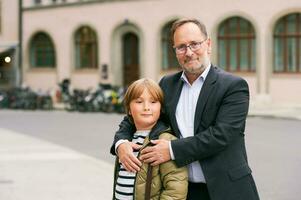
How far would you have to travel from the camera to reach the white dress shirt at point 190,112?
3188 millimetres

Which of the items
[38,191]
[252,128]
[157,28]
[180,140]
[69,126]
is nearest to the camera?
[180,140]

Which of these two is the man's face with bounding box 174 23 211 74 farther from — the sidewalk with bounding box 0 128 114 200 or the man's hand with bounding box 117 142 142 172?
the sidewalk with bounding box 0 128 114 200

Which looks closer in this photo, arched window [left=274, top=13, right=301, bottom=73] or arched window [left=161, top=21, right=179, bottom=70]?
arched window [left=274, top=13, right=301, bottom=73]

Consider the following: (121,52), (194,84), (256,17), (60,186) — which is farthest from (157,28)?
(194,84)

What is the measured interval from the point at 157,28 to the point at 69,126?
10931 mm

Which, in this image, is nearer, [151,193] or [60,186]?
[151,193]

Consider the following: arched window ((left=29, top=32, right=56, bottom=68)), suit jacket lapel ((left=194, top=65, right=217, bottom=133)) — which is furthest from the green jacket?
arched window ((left=29, top=32, right=56, bottom=68))

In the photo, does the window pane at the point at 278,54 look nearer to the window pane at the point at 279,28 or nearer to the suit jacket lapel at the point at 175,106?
the window pane at the point at 279,28

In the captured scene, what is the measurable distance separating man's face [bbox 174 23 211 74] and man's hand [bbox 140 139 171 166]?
1.20 feet

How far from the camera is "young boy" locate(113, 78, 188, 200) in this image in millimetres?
3113

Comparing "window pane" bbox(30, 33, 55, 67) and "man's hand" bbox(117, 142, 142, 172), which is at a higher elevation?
"window pane" bbox(30, 33, 55, 67)

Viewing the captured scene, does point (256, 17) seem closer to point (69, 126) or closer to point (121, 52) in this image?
point (121, 52)

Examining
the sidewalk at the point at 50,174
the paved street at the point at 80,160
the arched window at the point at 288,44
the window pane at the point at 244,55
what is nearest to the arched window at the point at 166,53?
the window pane at the point at 244,55

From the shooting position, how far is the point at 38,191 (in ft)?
27.7
